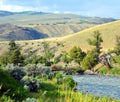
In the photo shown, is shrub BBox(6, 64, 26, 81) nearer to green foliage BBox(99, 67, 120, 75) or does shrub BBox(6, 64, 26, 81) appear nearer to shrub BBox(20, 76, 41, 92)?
shrub BBox(20, 76, 41, 92)

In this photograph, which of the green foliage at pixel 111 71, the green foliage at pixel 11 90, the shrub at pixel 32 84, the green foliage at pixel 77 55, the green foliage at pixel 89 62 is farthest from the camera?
the green foliage at pixel 77 55

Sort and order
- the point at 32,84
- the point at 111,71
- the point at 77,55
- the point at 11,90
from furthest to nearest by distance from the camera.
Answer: the point at 77,55 < the point at 111,71 < the point at 32,84 < the point at 11,90

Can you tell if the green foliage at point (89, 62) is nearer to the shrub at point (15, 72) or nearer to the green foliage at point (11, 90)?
the shrub at point (15, 72)

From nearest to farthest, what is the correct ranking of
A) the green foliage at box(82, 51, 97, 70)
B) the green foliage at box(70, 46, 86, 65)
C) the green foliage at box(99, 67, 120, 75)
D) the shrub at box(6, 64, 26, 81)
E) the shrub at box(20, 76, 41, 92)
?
the shrub at box(20, 76, 41, 92) < the shrub at box(6, 64, 26, 81) < the green foliage at box(99, 67, 120, 75) < the green foliage at box(82, 51, 97, 70) < the green foliage at box(70, 46, 86, 65)

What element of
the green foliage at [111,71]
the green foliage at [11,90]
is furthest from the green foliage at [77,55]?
the green foliage at [11,90]

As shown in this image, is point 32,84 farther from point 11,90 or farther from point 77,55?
point 77,55

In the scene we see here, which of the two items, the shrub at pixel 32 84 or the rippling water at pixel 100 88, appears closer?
the shrub at pixel 32 84

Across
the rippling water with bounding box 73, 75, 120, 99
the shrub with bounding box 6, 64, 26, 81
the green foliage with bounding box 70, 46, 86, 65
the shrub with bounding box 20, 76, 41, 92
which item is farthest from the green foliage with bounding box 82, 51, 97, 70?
the shrub with bounding box 20, 76, 41, 92

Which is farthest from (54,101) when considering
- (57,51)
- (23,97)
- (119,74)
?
(57,51)

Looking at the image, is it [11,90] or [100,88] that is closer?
[11,90]

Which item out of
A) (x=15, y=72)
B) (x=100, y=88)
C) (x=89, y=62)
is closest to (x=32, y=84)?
(x=15, y=72)

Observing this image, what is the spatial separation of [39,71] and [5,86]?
82.0 feet

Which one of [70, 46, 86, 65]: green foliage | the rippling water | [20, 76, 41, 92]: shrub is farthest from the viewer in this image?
[70, 46, 86, 65]: green foliage

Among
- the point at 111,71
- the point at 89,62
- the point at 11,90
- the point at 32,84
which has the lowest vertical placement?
the point at 111,71
